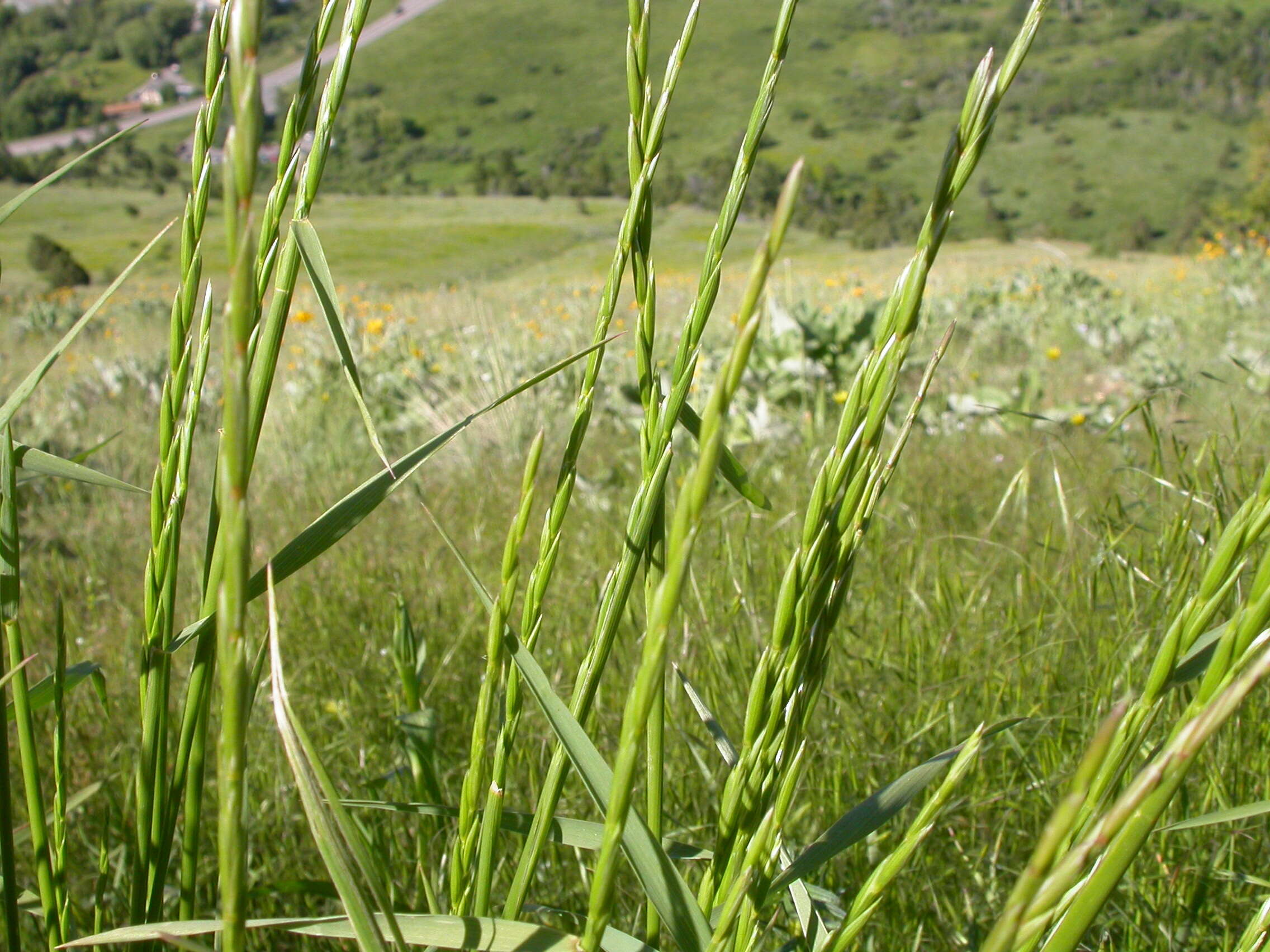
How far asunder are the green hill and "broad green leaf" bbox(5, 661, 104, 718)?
36.1 metres

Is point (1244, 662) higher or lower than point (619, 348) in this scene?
higher

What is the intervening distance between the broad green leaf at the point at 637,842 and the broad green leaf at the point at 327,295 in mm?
131

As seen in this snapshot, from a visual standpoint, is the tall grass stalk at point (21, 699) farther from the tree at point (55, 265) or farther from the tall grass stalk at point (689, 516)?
the tree at point (55, 265)

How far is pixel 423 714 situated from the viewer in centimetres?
92

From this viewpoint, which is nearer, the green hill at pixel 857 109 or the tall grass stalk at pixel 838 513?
the tall grass stalk at pixel 838 513

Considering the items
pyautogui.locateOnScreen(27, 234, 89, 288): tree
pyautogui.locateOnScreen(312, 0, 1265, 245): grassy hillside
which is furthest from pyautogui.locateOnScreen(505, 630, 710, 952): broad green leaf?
pyautogui.locateOnScreen(312, 0, 1265, 245): grassy hillside

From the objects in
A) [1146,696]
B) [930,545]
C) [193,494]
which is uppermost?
[1146,696]

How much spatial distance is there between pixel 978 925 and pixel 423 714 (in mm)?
556

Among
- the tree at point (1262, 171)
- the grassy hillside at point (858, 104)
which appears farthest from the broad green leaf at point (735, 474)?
the grassy hillside at point (858, 104)

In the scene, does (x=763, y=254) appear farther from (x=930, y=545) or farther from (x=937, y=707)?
(x=930, y=545)

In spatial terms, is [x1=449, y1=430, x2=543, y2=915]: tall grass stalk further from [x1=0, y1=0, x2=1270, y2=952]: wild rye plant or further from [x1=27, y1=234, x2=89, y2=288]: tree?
[x1=27, y1=234, x2=89, y2=288]: tree

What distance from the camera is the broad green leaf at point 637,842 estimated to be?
39 centimetres

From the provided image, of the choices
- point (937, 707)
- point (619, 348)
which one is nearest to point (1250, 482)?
point (937, 707)

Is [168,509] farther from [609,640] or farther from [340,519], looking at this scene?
[609,640]
